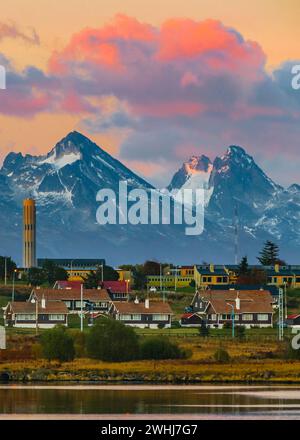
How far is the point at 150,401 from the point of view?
83312mm

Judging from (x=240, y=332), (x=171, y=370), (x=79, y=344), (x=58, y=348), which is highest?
(x=240, y=332)

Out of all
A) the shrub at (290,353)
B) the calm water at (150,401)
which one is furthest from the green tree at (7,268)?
the calm water at (150,401)

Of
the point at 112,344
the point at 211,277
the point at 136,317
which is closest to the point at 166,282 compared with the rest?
the point at 211,277

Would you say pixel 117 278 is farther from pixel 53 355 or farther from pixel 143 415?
pixel 143 415

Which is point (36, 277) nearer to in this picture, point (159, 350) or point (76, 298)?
point (76, 298)

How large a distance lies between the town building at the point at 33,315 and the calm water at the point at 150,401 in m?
49.3

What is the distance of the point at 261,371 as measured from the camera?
100 metres

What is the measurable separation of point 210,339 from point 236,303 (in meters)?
23.1

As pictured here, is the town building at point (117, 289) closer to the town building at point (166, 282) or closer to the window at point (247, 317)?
the town building at point (166, 282)

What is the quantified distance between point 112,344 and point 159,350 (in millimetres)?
3434

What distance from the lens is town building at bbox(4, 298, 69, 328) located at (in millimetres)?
143250

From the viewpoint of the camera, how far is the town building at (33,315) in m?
143

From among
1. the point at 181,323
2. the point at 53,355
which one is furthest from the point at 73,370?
the point at 181,323
